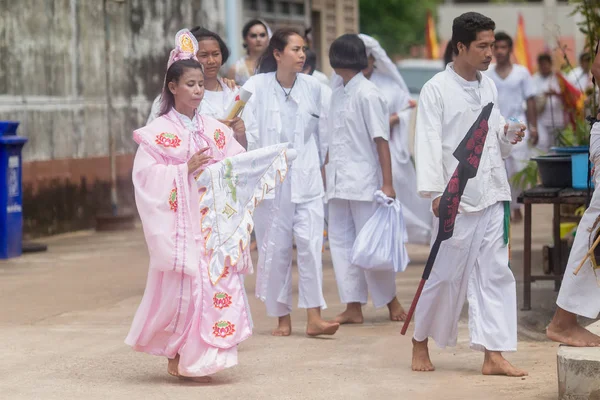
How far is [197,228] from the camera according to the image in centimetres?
662

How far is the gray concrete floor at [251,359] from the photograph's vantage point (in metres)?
6.39

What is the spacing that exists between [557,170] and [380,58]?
2108 millimetres

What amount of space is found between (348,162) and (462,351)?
5.34 feet

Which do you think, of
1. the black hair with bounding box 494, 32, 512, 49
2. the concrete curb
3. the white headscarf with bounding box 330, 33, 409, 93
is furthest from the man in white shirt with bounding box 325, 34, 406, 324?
the black hair with bounding box 494, 32, 512, 49

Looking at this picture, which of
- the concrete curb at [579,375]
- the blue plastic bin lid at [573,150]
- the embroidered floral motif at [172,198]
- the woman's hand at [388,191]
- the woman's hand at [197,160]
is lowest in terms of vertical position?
the concrete curb at [579,375]

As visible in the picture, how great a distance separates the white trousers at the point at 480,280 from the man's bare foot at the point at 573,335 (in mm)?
239

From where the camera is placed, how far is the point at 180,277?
6570 millimetres

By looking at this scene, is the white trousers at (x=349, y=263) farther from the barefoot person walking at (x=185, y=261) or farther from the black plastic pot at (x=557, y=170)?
the barefoot person walking at (x=185, y=261)

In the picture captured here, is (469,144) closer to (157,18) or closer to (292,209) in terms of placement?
(292,209)

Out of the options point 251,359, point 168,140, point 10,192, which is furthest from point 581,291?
point 10,192

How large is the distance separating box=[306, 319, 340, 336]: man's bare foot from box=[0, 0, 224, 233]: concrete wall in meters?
5.87

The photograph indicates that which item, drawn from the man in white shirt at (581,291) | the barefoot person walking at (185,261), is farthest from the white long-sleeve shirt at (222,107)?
the man in white shirt at (581,291)

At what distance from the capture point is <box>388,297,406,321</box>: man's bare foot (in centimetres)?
862

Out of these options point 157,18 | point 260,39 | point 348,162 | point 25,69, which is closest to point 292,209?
point 348,162
